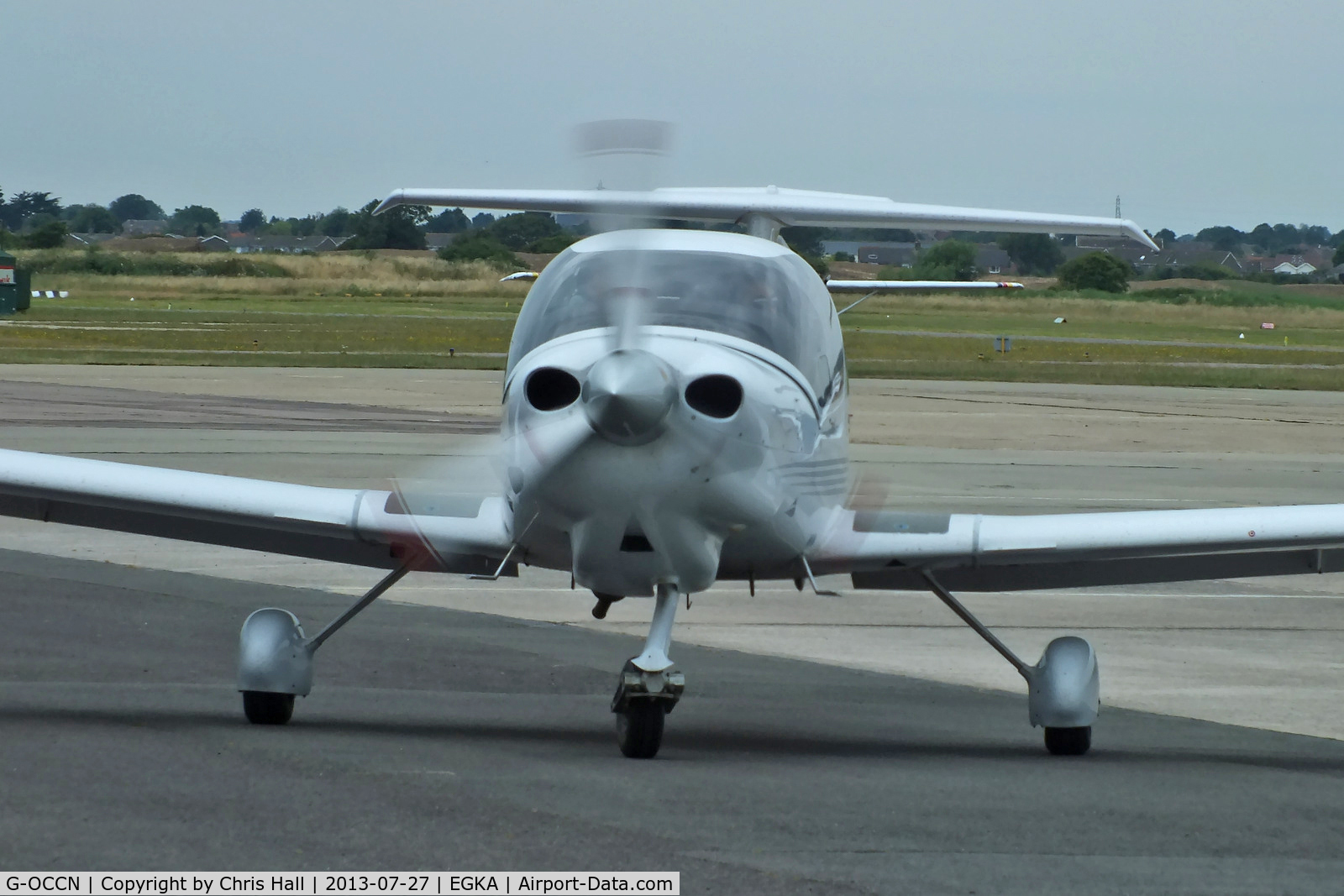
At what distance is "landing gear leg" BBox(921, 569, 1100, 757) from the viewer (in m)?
7.70

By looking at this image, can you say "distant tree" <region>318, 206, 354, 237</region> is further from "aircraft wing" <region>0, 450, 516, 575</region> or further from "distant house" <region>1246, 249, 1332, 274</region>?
"aircraft wing" <region>0, 450, 516, 575</region>

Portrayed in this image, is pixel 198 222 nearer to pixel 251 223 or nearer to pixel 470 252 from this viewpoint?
pixel 251 223

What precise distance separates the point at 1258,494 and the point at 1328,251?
5156 inches

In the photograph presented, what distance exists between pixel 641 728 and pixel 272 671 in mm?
1721

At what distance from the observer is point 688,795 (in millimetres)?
6348

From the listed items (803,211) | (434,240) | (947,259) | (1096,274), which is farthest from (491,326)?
(434,240)

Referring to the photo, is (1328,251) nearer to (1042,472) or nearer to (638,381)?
(1042,472)

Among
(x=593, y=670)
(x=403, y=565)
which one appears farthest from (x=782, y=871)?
(x=593, y=670)

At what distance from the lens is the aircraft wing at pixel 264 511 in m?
7.66

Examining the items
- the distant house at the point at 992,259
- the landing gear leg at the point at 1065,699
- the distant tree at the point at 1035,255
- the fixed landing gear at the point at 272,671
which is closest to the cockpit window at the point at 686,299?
the landing gear leg at the point at 1065,699

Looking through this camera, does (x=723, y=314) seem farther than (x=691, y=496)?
Yes

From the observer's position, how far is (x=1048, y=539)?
784 centimetres

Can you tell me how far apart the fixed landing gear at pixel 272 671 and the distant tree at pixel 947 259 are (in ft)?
116

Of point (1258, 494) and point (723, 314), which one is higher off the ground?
point (723, 314)
